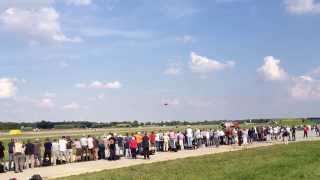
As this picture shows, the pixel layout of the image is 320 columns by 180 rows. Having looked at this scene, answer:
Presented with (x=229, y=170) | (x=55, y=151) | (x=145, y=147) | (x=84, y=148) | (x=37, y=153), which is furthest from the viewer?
(x=145, y=147)

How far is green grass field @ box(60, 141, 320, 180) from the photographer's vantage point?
2434 cm

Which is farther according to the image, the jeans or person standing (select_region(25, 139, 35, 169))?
the jeans

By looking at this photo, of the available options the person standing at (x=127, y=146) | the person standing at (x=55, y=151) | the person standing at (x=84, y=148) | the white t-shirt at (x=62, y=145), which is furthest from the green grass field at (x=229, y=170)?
→ the person standing at (x=55, y=151)

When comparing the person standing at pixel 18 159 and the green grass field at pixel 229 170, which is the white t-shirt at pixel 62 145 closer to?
the person standing at pixel 18 159

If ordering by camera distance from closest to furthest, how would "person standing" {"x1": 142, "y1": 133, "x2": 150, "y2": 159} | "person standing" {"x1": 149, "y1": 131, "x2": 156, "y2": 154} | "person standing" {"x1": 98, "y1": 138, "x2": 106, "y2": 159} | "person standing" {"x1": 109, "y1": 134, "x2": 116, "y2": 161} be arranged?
"person standing" {"x1": 109, "y1": 134, "x2": 116, "y2": 161}, "person standing" {"x1": 142, "y1": 133, "x2": 150, "y2": 159}, "person standing" {"x1": 98, "y1": 138, "x2": 106, "y2": 159}, "person standing" {"x1": 149, "y1": 131, "x2": 156, "y2": 154}

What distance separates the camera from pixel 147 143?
3653 cm

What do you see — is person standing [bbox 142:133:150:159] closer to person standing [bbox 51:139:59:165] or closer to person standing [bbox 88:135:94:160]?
person standing [bbox 88:135:94:160]

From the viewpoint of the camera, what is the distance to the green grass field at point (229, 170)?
79.9 ft

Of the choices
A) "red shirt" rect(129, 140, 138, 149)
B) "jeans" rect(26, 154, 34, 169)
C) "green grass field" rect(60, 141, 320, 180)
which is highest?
"red shirt" rect(129, 140, 138, 149)

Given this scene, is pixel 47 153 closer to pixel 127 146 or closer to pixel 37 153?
pixel 37 153

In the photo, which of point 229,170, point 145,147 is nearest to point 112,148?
point 145,147

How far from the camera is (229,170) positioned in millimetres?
26906

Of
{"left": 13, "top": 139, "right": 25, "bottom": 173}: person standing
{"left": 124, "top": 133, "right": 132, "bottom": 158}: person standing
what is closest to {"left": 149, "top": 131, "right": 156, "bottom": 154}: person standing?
{"left": 124, "top": 133, "right": 132, "bottom": 158}: person standing

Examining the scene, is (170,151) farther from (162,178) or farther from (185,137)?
(162,178)
